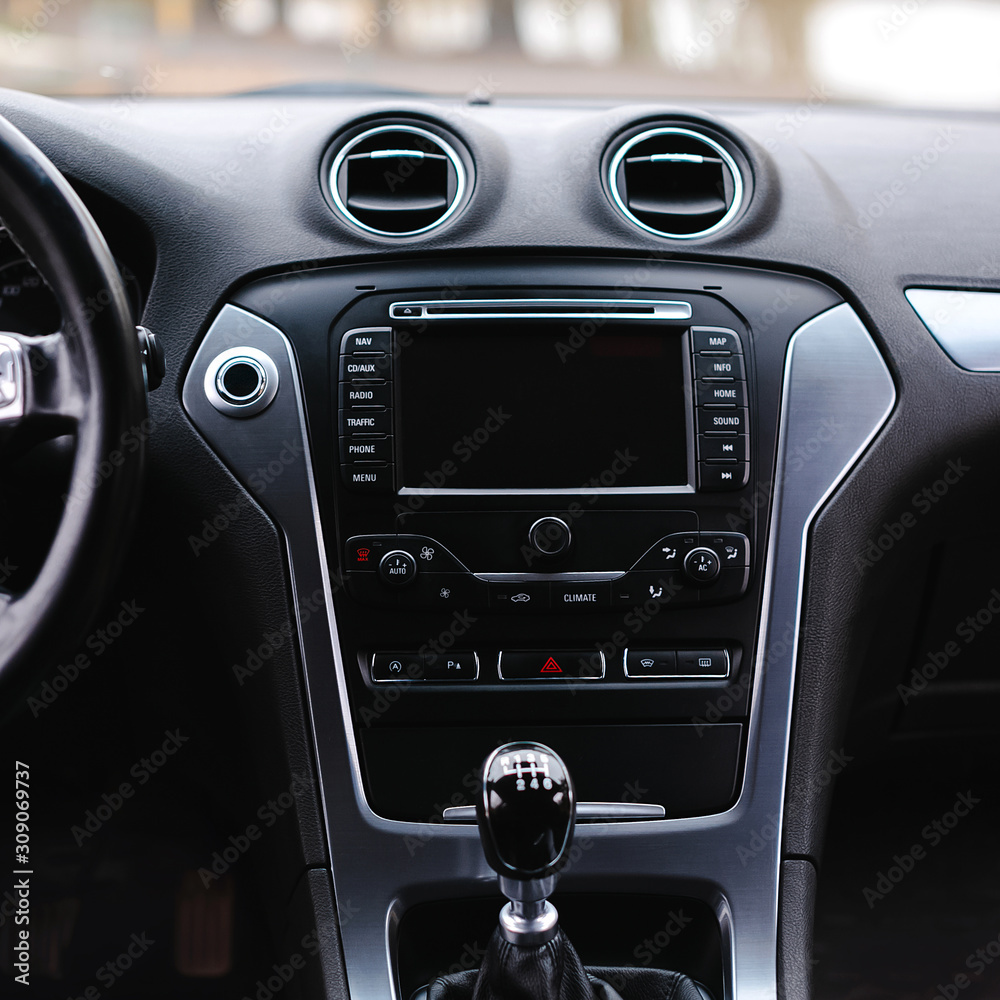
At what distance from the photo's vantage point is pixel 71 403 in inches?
30.4

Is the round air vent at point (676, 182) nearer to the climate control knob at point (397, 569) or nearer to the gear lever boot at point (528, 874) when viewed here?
the climate control knob at point (397, 569)

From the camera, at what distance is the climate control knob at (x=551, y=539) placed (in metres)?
1.08

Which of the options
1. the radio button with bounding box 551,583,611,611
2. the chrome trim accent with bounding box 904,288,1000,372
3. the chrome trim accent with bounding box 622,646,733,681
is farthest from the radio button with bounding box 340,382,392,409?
the chrome trim accent with bounding box 904,288,1000,372

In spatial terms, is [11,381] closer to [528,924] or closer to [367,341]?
[367,341]

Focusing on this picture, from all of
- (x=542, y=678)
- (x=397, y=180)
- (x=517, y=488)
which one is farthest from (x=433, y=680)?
(x=397, y=180)

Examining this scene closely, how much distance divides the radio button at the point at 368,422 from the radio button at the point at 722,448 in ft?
1.12

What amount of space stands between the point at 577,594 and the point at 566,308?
0.32 metres

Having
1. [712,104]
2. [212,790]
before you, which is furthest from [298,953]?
[712,104]

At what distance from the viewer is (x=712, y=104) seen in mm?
1458

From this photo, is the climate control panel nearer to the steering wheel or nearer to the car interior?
the car interior

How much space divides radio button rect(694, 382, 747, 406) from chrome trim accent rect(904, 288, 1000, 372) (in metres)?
0.27

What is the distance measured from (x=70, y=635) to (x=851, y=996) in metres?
1.22

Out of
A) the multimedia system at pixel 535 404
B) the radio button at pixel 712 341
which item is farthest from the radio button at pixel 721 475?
the radio button at pixel 712 341

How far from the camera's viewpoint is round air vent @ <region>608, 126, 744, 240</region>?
1175 millimetres
